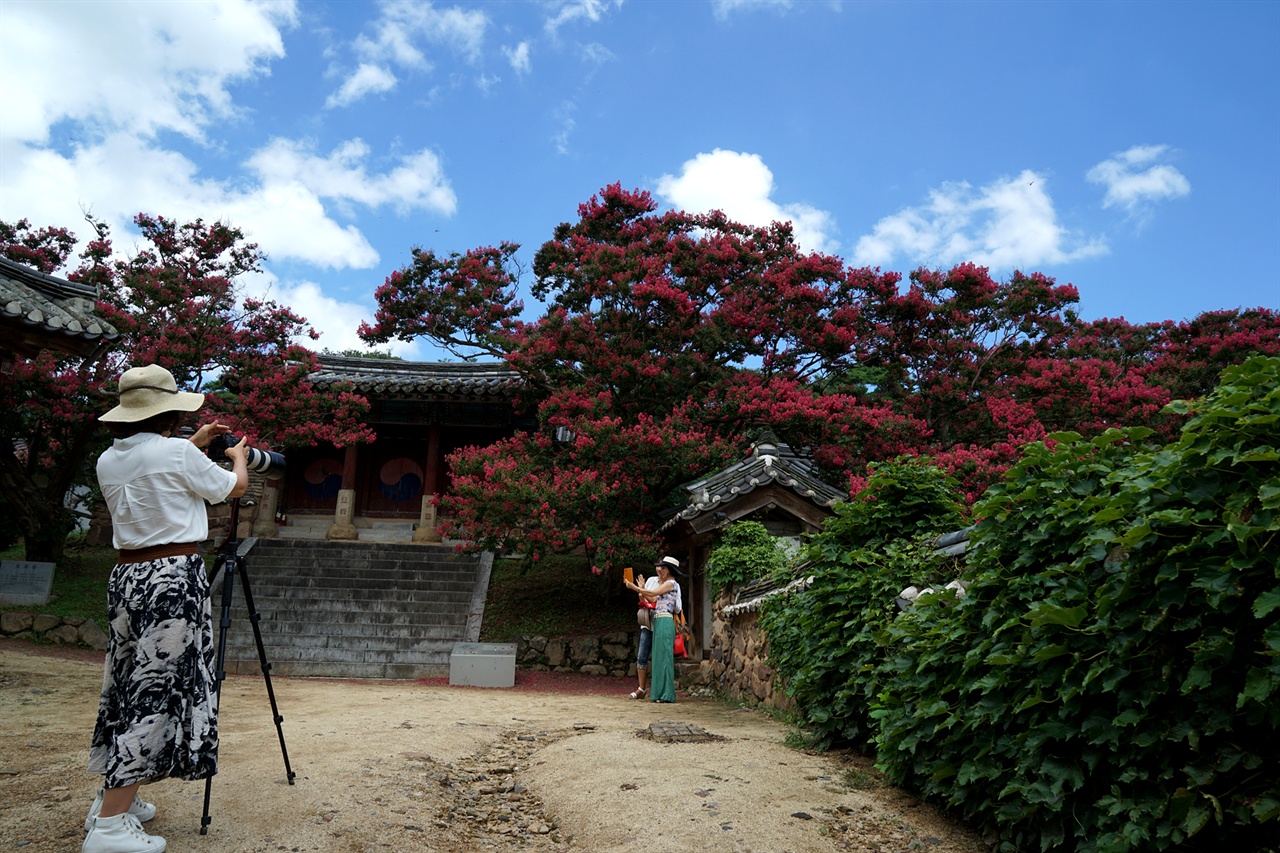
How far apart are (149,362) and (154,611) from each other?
11.8 m

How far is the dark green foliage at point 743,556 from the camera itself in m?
9.62

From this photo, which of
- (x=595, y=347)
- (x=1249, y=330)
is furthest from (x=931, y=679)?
(x=1249, y=330)

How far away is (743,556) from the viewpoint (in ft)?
32.2

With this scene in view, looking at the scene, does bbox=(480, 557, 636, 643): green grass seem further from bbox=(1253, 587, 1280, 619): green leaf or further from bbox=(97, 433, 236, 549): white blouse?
bbox=(1253, 587, 1280, 619): green leaf

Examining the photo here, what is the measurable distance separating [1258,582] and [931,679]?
1.80 metres

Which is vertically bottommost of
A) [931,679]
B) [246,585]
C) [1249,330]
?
[931,679]

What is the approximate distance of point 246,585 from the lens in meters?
3.88

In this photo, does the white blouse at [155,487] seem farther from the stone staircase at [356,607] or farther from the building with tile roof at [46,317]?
the stone staircase at [356,607]

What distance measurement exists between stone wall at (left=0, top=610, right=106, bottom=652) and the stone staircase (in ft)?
5.70

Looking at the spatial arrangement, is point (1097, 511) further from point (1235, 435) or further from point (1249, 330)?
point (1249, 330)

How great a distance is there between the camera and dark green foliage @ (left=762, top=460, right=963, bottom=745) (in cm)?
516

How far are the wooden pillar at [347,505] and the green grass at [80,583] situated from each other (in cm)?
441

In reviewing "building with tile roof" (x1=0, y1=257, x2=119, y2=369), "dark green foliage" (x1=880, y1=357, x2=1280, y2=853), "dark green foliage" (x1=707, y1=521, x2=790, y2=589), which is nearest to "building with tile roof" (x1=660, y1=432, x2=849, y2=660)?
"dark green foliage" (x1=707, y1=521, x2=790, y2=589)

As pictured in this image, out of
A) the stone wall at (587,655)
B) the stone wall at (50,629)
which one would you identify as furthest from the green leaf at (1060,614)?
the stone wall at (50,629)
